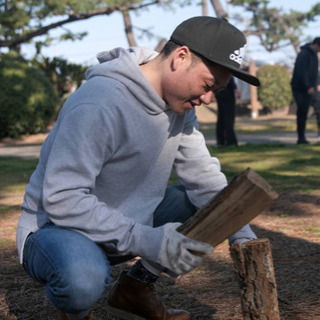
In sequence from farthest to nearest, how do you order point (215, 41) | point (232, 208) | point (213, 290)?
point (213, 290) < point (215, 41) < point (232, 208)

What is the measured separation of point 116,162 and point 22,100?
13471 millimetres

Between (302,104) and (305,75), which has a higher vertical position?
(305,75)

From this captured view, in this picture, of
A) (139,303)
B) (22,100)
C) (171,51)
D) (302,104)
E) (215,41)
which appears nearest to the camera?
(215,41)

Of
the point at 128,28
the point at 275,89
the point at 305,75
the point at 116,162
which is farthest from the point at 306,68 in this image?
the point at 275,89

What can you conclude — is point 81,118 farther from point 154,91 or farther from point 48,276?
point 48,276

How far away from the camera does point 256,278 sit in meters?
2.17

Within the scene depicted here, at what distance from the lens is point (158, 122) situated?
2.58m

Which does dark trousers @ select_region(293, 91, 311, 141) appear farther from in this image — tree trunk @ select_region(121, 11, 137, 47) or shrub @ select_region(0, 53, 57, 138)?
tree trunk @ select_region(121, 11, 137, 47)

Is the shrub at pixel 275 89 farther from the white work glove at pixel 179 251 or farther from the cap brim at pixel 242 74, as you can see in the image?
the white work glove at pixel 179 251

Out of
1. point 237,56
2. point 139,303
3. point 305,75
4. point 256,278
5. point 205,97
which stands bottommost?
point 139,303

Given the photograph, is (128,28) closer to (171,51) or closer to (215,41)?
(171,51)

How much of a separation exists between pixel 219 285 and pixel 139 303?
67 cm

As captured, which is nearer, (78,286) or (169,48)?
(78,286)

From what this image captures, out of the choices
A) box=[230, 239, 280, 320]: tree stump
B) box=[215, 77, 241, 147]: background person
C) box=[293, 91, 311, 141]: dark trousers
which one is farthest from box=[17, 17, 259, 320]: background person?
box=[293, 91, 311, 141]: dark trousers
